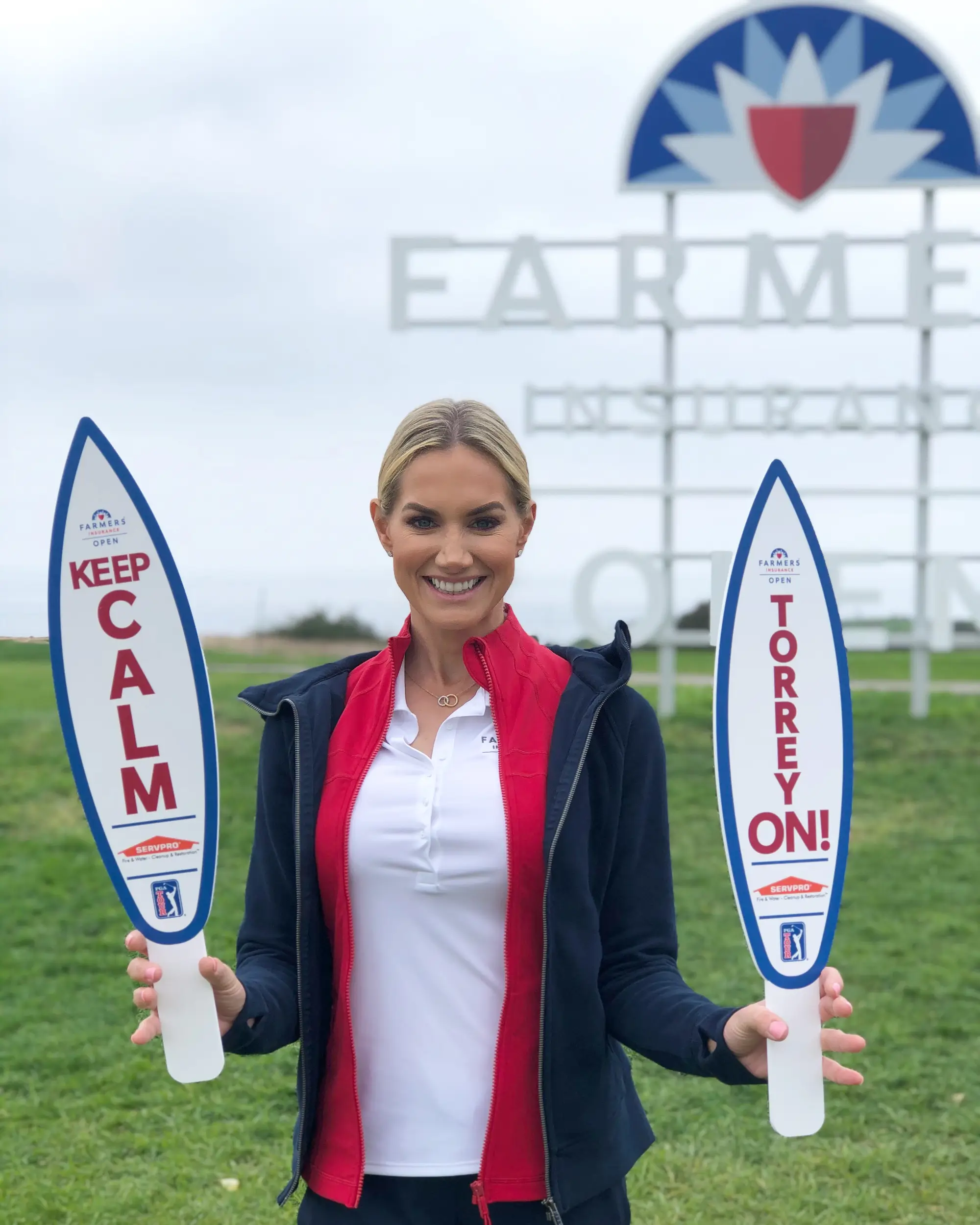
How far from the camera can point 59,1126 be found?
419cm

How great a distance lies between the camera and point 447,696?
1.88 metres

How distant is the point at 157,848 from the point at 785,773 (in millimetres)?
812

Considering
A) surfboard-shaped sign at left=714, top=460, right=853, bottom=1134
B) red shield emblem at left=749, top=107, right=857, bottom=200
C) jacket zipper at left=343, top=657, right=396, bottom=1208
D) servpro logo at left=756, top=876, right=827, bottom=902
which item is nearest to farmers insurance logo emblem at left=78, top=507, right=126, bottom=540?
jacket zipper at left=343, top=657, right=396, bottom=1208

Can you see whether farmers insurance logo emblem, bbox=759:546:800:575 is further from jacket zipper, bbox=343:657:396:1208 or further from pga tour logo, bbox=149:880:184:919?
pga tour logo, bbox=149:880:184:919

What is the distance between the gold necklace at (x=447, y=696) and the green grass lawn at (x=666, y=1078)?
21.4 inches

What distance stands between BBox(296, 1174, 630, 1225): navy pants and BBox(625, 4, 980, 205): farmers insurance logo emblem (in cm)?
829

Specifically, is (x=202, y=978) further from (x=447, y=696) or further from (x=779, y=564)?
(x=779, y=564)

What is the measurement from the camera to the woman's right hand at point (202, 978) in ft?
5.68

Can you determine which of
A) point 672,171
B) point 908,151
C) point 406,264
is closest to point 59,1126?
point 406,264

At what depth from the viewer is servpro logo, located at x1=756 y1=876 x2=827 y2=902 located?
1820 mm

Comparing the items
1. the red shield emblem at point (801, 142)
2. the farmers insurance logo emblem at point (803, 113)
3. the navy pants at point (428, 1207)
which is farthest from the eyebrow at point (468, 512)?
the red shield emblem at point (801, 142)

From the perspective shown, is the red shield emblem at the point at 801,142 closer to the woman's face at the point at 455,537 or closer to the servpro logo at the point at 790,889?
the woman's face at the point at 455,537

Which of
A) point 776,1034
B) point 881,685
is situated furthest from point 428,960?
point 881,685

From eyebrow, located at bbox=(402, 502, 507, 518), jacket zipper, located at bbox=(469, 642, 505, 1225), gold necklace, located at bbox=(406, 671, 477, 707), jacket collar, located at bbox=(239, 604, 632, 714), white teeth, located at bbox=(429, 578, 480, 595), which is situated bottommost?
jacket zipper, located at bbox=(469, 642, 505, 1225)
